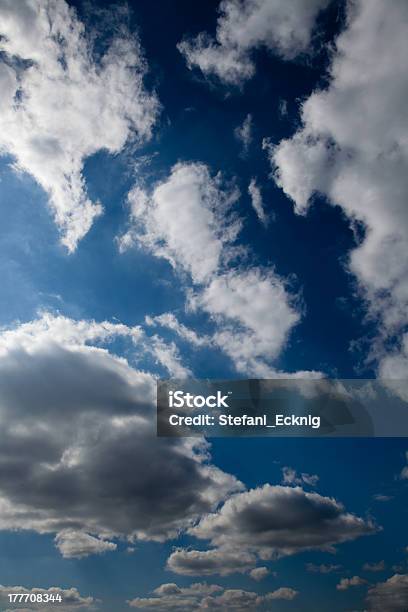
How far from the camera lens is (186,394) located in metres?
51.6

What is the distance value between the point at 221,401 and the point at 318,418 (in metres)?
13.5

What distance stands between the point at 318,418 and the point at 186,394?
18.3 m

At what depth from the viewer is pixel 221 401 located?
1991 inches

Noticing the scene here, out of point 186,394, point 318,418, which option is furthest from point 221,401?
point 318,418

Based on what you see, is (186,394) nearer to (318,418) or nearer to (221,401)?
(221,401)

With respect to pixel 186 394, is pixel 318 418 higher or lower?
lower

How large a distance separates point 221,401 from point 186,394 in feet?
→ 16.1

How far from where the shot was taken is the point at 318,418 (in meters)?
51.2
